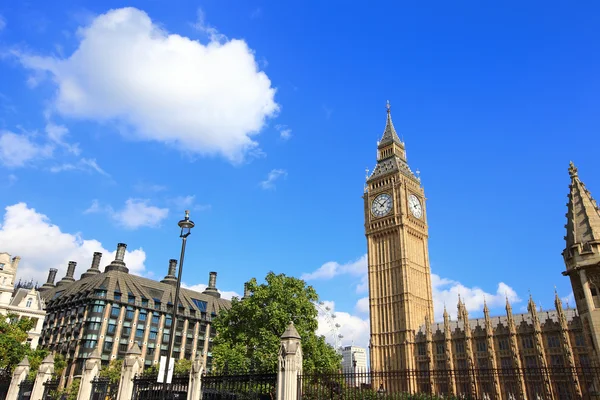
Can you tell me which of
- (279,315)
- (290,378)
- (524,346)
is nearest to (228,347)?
(279,315)

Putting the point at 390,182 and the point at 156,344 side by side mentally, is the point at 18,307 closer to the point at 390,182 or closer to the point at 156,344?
the point at 156,344

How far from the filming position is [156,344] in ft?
233

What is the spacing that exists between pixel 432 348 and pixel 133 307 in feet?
156

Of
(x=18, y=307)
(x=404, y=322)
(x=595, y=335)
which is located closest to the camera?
(x=595, y=335)

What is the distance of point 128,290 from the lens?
7175 centimetres

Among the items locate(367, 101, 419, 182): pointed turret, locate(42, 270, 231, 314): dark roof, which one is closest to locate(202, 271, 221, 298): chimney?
locate(42, 270, 231, 314): dark roof

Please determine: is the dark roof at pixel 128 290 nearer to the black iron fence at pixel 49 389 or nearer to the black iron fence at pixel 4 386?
the black iron fence at pixel 4 386

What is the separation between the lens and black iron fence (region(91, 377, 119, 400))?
2168cm

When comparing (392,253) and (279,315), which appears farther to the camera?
(392,253)

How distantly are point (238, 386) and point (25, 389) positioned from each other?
17706 millimetres

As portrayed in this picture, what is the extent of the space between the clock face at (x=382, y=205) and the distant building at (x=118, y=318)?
107 ft

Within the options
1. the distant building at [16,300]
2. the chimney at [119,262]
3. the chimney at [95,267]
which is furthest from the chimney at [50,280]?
the distant building at [16,300]

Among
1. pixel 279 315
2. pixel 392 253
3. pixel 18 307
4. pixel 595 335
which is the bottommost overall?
pixel 595 335

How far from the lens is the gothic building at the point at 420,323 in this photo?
183ft
